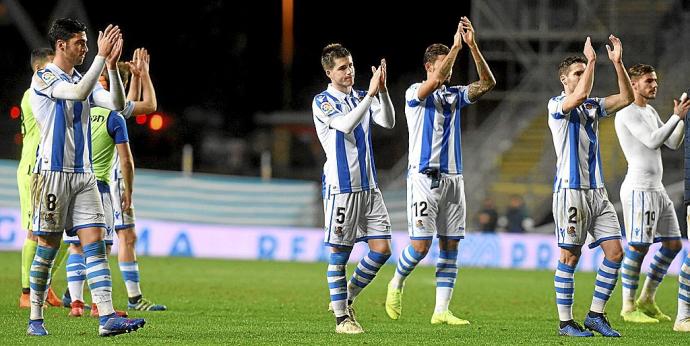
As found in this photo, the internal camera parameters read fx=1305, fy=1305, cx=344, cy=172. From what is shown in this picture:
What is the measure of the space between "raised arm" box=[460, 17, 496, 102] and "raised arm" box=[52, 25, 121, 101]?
2960 mm

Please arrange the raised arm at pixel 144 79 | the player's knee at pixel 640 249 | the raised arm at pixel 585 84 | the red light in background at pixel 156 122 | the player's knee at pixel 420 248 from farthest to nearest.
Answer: the red light in background at pixel 156 122 → the player's knee at pixel 640 249 → the player's knee at pixel 420 248 → the raised arm at pixel 144 79 → the raised arm at pixel 585 84

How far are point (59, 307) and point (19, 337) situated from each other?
3133mm

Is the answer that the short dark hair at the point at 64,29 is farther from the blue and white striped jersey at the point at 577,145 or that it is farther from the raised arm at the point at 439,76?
the blue and white striped jersey at the point at 577,145

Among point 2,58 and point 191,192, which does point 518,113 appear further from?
point 2,58

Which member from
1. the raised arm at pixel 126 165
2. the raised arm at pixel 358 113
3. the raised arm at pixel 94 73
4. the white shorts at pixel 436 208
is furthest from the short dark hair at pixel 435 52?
the raised arm at pixel 94 73

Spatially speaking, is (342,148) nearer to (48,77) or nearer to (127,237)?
(48,77)

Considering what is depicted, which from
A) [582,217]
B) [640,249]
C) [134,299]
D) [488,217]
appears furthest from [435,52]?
[488,217]

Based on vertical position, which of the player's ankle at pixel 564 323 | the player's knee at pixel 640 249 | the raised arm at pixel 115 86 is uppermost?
the raised arm at pixel 115 86

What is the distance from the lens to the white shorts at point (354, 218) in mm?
10859

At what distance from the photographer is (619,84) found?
10.9m

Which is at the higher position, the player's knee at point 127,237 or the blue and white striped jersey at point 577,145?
the blue and white striped jersey at point 577,145

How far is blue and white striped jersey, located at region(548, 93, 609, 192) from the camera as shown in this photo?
10984 mm

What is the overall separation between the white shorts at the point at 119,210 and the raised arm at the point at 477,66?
3570 mm

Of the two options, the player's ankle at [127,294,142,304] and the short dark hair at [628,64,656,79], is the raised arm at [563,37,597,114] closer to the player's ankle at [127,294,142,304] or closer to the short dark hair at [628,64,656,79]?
the short dark hair at [628,64,656,79]
